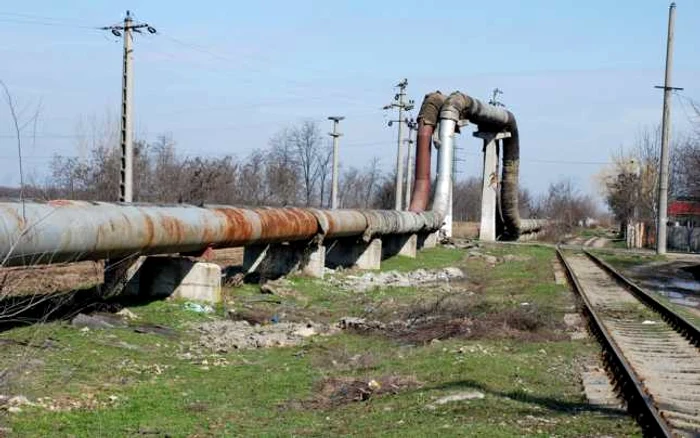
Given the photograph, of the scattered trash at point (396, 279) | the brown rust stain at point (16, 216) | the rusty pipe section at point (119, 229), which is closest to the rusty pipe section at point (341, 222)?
the scattered trash at point (396, 279)

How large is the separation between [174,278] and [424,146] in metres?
29.2

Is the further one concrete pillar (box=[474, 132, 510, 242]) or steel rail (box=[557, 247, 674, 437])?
concrete pillar (box=[474, 132, 510, 242])

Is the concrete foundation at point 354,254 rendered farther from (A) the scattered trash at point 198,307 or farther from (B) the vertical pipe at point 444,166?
(B) the vertical pipe at point 444,166

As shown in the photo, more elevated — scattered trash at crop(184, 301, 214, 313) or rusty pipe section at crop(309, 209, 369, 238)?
rusty pipe section at crop(309, 209, 369, 238)

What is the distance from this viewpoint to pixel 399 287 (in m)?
23.1

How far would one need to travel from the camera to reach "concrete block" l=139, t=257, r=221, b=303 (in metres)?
16.3

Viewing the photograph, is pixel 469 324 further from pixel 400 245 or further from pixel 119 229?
pixel 400 245

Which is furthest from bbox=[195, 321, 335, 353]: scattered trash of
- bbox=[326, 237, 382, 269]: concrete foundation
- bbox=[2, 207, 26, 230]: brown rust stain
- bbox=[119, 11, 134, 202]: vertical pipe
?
bbox=[326, 237, 382, 269]: concrete foundation

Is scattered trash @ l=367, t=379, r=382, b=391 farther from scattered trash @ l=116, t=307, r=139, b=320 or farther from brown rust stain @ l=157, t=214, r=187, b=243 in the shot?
brown rust stain @ l=157, t=214, r=187, b=243

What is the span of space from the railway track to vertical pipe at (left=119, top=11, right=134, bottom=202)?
1239cm

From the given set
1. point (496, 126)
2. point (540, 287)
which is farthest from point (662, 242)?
point (540, 287)

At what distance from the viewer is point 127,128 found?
25.4 meters

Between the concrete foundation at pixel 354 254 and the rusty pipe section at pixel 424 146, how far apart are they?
14106mm

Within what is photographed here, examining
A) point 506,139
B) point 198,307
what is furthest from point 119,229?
point 506,139
